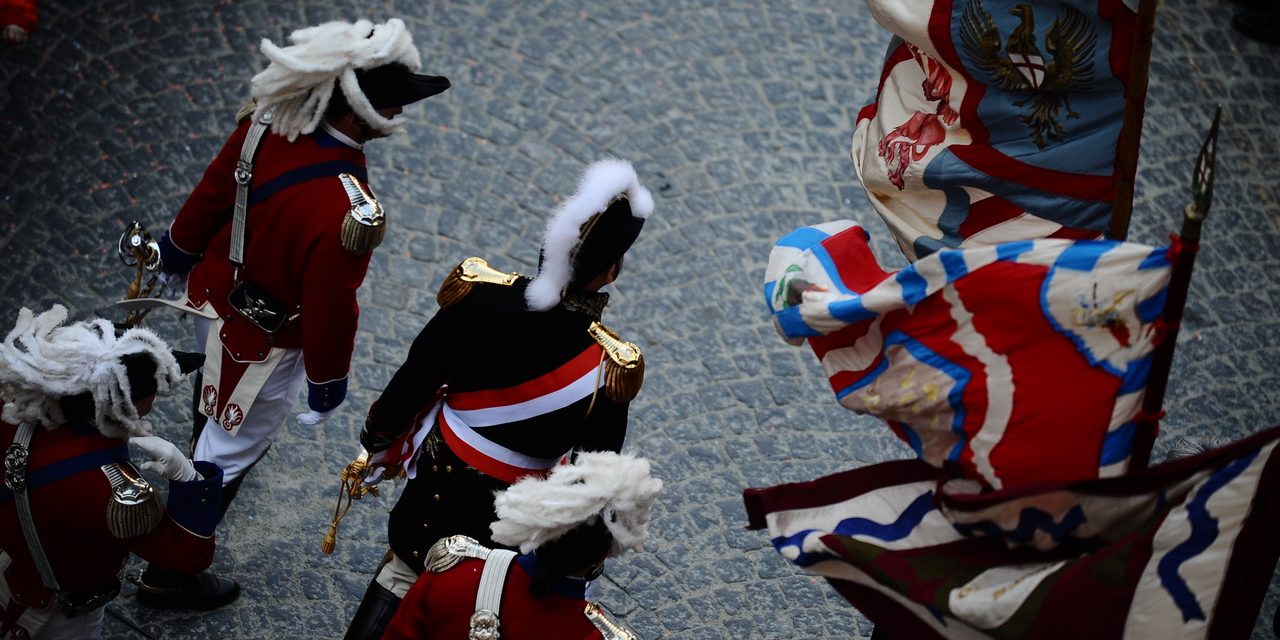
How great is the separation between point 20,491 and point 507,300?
154cm

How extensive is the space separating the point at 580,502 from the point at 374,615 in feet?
4.01

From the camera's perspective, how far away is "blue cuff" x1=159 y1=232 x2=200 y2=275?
15.9 ft

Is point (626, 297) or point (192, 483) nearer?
point (192, 483)

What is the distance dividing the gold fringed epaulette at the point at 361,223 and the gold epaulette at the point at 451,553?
50.4 inches

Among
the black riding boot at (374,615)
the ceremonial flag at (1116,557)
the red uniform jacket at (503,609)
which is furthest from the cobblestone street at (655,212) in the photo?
the ceremonial flag at (1116,557)

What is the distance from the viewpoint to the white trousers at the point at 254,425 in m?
4.76

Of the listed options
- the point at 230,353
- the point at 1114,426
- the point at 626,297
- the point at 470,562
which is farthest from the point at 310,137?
the point at 1114,426

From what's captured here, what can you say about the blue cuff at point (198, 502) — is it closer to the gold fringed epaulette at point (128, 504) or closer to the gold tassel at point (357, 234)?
the gold fringed epaulette at point (128, 504)

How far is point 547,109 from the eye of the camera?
7.44 metres

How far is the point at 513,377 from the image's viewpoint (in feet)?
12.7

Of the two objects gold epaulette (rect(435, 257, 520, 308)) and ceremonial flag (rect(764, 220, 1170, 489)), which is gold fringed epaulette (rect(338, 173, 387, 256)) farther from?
ceremonial flag (rect(764, 220, 1170, 489))

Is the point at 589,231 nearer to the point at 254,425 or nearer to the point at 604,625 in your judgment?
the point at 604,625

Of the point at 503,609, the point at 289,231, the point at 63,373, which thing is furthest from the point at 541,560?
the point at 289,231

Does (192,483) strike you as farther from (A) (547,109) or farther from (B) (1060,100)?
(A) (547,109)
